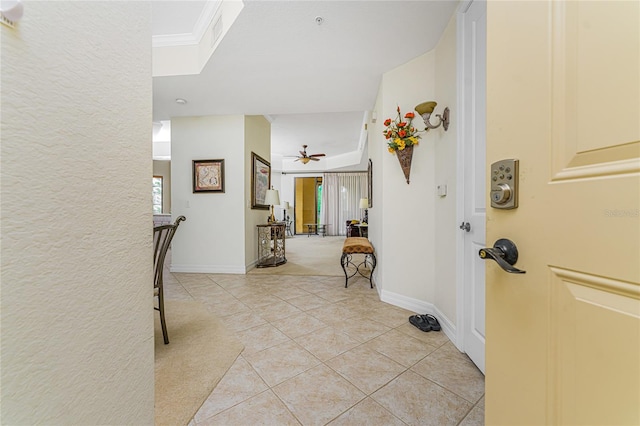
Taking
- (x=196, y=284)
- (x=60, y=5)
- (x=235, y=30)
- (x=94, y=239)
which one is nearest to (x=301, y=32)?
(x=235, y=30)

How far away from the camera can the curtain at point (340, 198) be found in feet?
31.8

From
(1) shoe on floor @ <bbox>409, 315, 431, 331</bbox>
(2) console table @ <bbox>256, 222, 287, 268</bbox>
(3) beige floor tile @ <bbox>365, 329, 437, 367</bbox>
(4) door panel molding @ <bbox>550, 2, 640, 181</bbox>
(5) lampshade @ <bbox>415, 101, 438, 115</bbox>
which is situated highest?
(5) lampshade @ <bbox>415, 101, 438, 115</bbox>

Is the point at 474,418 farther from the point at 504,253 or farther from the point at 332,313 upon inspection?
the point at 332,313

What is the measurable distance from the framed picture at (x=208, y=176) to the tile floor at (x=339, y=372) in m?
→ 2.08

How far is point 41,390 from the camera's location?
55 cm

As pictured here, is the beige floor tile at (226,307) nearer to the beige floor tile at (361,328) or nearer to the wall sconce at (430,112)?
the beige floor tile at (361,328)

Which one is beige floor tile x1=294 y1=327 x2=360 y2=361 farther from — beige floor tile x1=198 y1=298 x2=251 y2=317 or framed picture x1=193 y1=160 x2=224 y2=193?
framed picture x1=193 y1=160 x2=224 y2=193

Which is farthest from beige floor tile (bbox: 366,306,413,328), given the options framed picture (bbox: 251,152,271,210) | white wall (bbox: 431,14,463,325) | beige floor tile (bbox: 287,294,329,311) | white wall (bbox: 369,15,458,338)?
framed picture (bbox: 251,152,271,210)

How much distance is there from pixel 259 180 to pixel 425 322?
11.6ft

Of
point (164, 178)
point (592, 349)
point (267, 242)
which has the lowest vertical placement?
point (267, 242)

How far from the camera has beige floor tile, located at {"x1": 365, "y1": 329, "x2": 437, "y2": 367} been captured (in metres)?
1.70

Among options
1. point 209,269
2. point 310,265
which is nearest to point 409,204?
point 310,265

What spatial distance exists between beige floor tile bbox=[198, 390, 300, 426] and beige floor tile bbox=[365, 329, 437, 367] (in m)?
0.80

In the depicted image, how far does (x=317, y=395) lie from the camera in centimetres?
137
